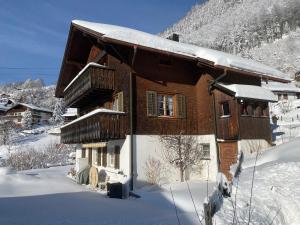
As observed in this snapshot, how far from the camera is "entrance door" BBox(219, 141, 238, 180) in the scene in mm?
16891

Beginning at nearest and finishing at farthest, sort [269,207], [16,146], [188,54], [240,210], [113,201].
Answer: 1. [240,210]
2. [269,207]
3. [113,201]
4. [188,54]
5. [16,146]

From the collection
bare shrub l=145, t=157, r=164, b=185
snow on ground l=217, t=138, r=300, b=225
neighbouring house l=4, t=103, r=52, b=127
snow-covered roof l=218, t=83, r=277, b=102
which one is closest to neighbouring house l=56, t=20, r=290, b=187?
snow-covered roof l=218, t=83, r=277, b=102

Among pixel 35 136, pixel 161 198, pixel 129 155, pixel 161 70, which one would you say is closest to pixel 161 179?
pixel 129 155

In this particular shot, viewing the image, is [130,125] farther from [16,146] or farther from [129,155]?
[16,146]

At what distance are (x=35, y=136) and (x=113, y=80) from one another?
47.2 meters

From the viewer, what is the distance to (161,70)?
18016mm

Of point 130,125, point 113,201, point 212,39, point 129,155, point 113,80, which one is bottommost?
point 113,201

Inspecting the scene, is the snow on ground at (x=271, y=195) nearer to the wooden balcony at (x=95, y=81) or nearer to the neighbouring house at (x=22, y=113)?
the wooden balcony at (x=95, y=81)

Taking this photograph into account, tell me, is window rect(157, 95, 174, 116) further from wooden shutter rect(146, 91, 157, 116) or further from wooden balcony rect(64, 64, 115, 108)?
wooden balcony rect(64, 64, 115, 108)

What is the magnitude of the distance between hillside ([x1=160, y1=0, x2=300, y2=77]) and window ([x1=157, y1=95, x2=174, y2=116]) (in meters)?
76.2

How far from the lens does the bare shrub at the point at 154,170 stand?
1647 cm

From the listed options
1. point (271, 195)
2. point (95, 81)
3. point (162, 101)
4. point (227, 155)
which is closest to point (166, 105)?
point (162, 101)

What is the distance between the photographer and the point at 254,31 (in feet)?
389

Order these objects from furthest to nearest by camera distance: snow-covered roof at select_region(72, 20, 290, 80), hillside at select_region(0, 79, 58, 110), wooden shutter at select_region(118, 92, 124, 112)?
hillside at select_region(0, 79, 58, 110) < wooden shutter at select_region(118, 92, 124, 112) < snow-covered roof at select_region(72, 20, 290, 80)
